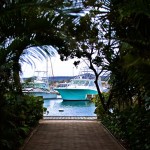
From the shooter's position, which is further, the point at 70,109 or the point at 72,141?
the point at 70,109

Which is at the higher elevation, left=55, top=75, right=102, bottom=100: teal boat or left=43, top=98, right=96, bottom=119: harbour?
left=55, top=75, right=102, bottom=100: teal boat

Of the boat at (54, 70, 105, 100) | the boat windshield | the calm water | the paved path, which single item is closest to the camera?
the paved path

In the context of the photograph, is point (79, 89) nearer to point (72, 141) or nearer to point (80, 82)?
point (80, 82)

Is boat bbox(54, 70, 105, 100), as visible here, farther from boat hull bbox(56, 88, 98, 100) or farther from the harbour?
the harbour

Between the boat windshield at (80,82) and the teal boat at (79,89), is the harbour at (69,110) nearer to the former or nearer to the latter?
the teal boat at (79,89)

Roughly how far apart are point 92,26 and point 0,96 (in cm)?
686

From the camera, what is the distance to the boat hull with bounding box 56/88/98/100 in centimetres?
3362

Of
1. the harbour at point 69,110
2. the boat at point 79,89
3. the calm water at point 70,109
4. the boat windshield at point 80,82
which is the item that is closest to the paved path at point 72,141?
the harbour at point 69,110

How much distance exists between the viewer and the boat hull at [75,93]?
33625 millimetres

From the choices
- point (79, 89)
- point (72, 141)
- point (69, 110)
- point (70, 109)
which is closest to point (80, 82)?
point (79, 89)

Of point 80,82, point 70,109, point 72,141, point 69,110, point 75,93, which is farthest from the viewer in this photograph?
point 80,82

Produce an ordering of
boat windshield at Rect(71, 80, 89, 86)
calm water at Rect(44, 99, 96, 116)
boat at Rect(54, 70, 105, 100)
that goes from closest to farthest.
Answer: calm water at Rect(44, 99, 96, 116)
boat at Rect(54, 70, 105, 100)
boat windshield at Rect(71, 80, 89, 86)

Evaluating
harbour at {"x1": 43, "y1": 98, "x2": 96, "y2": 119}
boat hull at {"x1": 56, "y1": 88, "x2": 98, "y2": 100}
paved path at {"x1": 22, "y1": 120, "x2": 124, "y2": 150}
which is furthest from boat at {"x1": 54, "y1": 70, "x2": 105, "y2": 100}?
paved path at {"x1": 22, "y1": 120, "x2": 124, "y2": 150}

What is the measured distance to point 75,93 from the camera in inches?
1340
